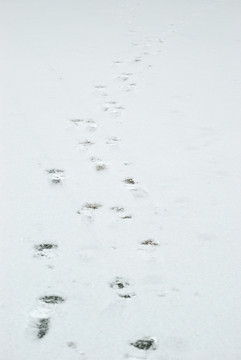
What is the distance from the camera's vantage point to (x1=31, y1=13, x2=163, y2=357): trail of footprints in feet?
6.34

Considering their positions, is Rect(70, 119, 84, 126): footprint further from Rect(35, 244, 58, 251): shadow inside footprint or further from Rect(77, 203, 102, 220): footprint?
Rect(35, 244, 58, 251): shadow inside footprint

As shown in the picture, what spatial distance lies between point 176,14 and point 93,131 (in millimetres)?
5603

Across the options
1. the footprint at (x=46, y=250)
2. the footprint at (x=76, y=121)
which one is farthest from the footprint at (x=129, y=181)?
the footprint at (x=76, y=121)

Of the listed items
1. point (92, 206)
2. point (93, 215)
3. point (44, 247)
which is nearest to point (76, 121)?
point (92, 206)

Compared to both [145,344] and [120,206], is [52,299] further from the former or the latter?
[120,206]

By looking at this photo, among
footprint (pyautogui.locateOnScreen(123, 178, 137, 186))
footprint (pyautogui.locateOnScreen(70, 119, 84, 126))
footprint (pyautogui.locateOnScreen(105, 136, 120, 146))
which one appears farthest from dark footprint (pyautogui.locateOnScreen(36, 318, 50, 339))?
footprint (pyautogui.locateOnScreen(70, 119, 84, 126))

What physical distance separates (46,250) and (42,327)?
0.55 metres

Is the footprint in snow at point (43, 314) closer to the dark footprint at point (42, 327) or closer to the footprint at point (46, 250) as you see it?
the dark footprint at point (42, 327)

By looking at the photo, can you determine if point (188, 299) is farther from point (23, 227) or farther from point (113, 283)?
point (23, 227)

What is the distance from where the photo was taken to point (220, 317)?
2.02 m

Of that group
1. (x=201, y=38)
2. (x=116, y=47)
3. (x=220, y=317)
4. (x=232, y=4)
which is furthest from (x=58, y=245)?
(x=232, y=4)

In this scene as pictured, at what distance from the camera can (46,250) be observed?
242cm

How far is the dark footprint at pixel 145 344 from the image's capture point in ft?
6.11

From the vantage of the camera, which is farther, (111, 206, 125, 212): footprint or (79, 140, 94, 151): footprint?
(79, 140, 94, 151): footprint
